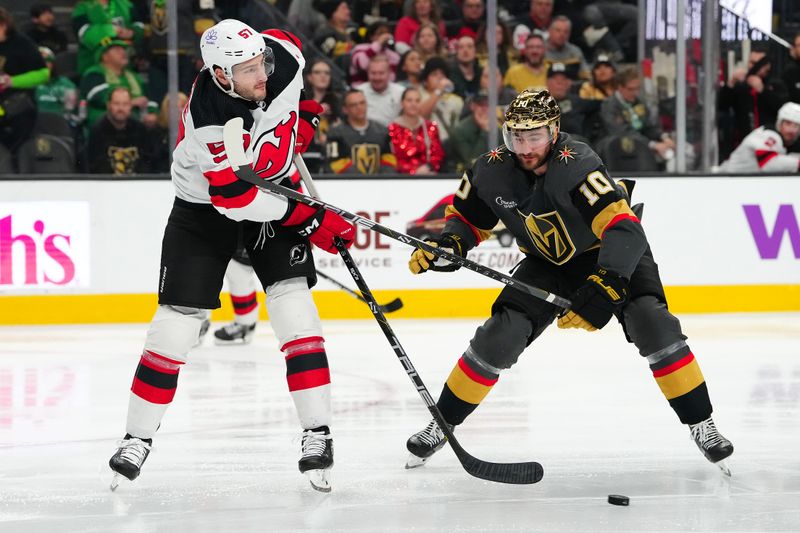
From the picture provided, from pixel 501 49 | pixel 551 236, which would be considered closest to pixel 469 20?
pixel 501 49

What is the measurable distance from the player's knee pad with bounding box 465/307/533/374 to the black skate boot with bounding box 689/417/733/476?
0.47 metres

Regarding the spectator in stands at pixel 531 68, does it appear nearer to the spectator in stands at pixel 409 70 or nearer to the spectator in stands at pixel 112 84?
the spectator in stands at pixel 409 70

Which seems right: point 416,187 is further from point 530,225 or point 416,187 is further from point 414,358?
point 530,225

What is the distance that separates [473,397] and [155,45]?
3.73 meters

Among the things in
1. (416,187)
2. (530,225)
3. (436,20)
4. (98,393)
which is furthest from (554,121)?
(436,20)

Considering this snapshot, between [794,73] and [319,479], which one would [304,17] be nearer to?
[794,73]

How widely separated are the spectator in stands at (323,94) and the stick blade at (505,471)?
363cm

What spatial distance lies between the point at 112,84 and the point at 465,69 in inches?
74.1

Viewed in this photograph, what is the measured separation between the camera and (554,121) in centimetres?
281

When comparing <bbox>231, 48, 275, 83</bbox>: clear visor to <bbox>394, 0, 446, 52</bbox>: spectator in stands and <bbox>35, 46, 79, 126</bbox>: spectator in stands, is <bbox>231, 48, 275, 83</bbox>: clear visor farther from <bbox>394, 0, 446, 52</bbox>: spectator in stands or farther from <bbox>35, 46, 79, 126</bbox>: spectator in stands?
<bbox>394, 0, 446, 52</bbox>: spectator in stands

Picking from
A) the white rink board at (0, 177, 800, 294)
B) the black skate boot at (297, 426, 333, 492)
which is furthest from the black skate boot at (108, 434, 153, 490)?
the white rink board at (0, 177, 800, 294)

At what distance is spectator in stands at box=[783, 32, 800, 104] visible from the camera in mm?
6723

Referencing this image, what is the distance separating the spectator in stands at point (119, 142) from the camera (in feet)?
19.6

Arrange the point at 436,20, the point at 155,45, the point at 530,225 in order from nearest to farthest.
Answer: the point at 530,225, the point at 155,45, the point at 436,20
